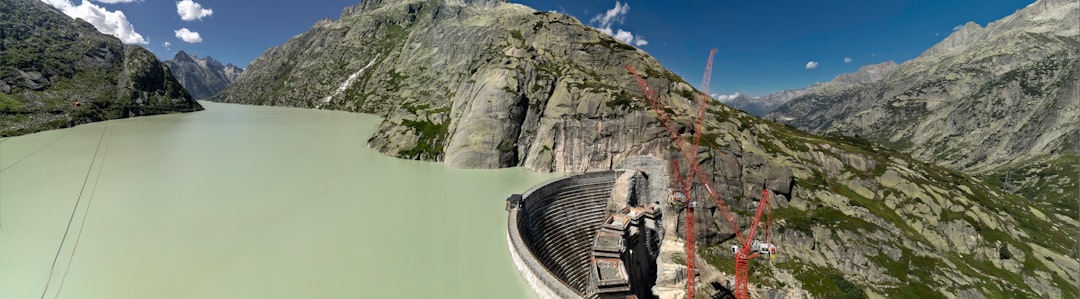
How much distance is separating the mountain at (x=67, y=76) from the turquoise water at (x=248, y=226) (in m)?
53.5

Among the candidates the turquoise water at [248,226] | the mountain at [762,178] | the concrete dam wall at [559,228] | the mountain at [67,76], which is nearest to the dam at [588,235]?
the concrete dam wall at [559,228]

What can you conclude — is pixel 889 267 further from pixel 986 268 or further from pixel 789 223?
pixel 986 268

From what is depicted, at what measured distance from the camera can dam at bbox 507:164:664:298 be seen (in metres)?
31.0

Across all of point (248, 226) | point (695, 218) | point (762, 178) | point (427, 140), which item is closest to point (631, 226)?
point (695, 218)

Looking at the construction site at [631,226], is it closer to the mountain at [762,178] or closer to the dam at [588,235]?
the dam at [588,235]

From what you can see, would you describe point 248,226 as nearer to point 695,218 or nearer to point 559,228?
point 559,228

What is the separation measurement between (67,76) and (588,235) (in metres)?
199

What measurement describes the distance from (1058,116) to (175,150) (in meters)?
325

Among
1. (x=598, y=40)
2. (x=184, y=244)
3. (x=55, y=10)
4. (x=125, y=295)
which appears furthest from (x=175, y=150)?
(x=55, y=10)

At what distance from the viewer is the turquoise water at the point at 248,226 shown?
30.1m

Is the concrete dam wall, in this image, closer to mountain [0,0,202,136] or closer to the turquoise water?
the turquoise water

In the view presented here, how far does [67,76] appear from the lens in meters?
133

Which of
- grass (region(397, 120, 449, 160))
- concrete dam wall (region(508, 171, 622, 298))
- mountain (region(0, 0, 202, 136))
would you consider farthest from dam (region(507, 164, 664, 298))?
mountain (region(0, 0, 202, 136))

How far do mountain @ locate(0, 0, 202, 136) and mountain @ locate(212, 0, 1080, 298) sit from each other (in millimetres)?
108426
